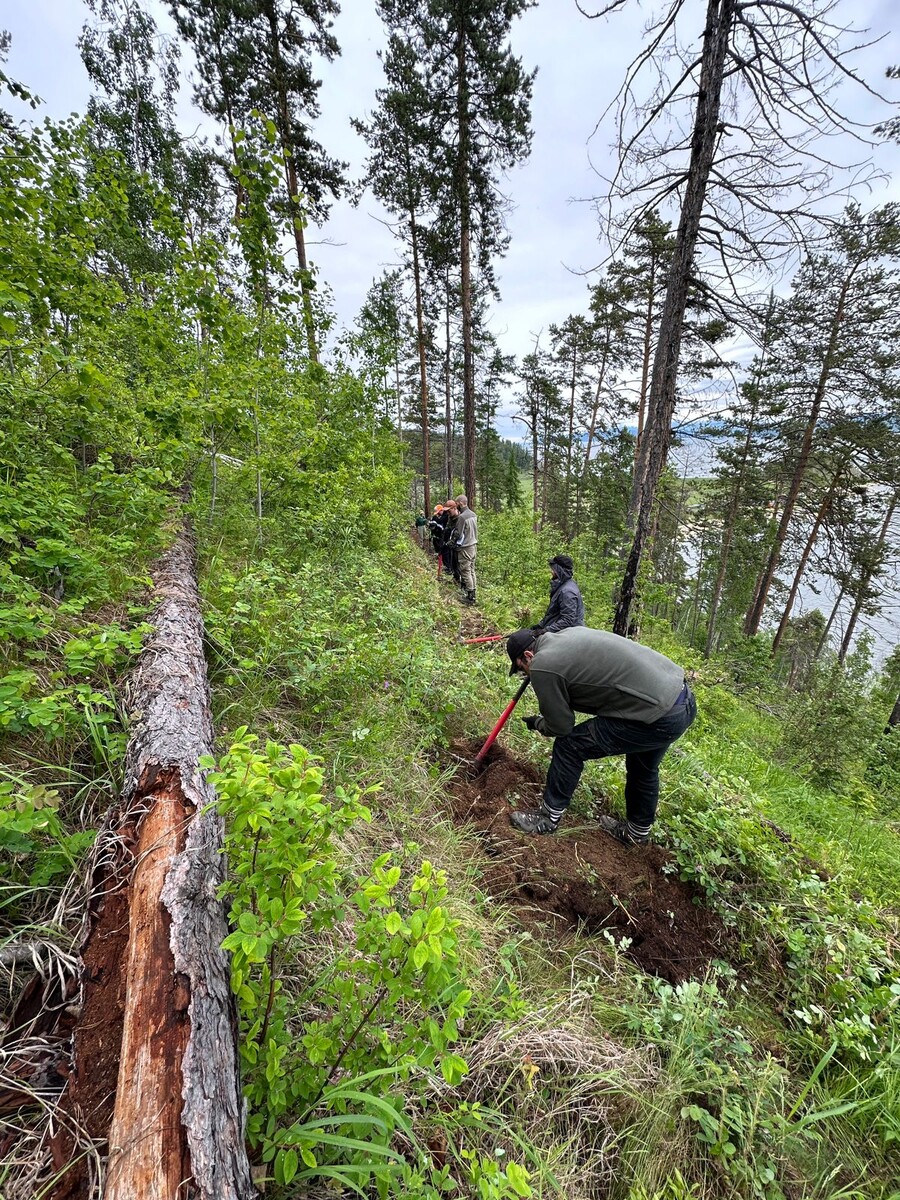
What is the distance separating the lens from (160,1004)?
1.10 meters

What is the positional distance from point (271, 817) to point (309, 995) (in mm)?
832

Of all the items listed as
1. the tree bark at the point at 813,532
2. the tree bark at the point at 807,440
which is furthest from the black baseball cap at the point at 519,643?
the tree bark at the point at 813,532

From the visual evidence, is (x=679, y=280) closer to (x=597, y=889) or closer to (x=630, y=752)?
(x=630, y=752)

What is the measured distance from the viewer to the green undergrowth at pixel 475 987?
3.55ft

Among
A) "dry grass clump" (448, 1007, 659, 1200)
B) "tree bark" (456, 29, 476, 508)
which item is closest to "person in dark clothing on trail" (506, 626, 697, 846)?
"dry grass clump" (448, 1007, 659, 1200)

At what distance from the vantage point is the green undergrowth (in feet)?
3.55

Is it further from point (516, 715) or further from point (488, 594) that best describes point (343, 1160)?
point (488, 594)

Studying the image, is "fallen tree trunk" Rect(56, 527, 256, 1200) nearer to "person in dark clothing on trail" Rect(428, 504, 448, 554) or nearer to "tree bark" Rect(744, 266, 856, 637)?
"person in dark clothing on trail" Rect(428, 504, 448, 554)

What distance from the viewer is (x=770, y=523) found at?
53.1 feet

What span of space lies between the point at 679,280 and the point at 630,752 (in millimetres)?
4760

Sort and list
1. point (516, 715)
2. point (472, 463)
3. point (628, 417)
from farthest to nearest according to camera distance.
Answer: point (628, 417), point (472, 463), point (516, 715)

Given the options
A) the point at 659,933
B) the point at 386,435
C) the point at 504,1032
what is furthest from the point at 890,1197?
the point at 386,435

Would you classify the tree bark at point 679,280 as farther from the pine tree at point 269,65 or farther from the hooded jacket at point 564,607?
the pine tree at point 269,65

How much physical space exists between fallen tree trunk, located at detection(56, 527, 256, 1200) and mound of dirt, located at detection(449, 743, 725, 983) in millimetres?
1710
